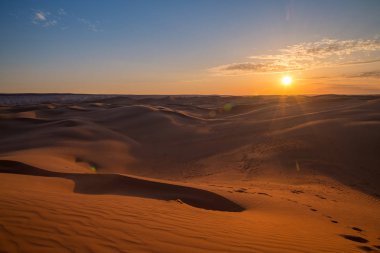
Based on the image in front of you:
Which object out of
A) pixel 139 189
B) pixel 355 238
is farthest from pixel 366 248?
pixel 139 189

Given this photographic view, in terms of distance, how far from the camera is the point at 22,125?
2172cm

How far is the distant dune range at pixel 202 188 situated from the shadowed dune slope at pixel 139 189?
0.03 meters

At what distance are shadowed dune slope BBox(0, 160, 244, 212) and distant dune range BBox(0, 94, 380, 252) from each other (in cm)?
3

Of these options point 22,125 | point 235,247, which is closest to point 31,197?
point 235,247

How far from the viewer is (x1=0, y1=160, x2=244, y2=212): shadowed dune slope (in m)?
6.33

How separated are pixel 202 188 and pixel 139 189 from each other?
58.7 inches

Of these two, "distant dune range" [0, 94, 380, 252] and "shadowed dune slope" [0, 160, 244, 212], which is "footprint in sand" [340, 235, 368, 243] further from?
"shadowed dune slope" [0, 160, 244, 212]

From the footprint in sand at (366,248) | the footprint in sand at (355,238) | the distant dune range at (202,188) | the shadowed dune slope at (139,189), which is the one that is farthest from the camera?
the shadowed dune slope at (139,189)

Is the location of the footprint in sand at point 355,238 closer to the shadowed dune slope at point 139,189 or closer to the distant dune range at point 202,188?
the distant dune range at point 202,188

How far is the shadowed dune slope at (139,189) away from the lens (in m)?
6.33

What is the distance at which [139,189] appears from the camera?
728 cm

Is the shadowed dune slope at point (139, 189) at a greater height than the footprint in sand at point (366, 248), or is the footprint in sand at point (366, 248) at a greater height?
the footprint in sand at point (366, 248)

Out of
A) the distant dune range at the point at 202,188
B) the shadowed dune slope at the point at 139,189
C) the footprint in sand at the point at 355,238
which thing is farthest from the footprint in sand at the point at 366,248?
the shadowed dune slope at the point at 139,189

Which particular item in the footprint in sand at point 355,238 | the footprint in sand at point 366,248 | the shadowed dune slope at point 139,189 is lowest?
the shadowed dune slope at point 139,189
